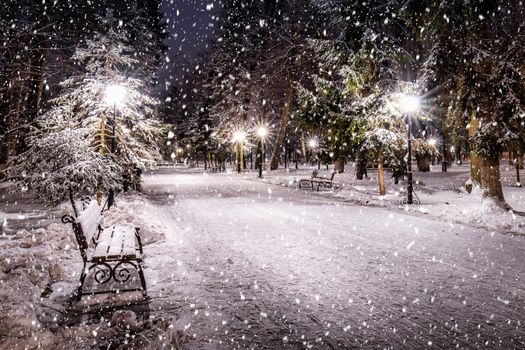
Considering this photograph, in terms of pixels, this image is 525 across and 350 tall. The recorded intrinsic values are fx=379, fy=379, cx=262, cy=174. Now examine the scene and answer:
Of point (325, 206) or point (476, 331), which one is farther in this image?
point (325, 206)

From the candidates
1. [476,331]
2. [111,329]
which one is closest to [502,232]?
[476,331]

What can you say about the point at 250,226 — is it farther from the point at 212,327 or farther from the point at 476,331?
the point at 476,331

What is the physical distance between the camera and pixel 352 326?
14.0 feet

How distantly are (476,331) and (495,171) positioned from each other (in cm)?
958

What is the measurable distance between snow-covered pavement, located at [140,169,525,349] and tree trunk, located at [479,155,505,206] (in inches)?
99.7

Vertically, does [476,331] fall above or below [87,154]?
below

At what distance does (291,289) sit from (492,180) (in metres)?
9.60

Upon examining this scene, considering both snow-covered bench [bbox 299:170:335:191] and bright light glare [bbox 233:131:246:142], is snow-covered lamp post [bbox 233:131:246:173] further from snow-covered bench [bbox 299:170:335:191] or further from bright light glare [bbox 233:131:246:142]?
snow-covered bench [bbox 299:170:335:191]

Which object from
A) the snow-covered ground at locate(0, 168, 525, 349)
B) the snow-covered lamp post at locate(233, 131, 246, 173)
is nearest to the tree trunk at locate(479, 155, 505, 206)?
the snow-covered ground at locate(0, 168, 525, 349)

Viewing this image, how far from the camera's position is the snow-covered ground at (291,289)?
13.2ft

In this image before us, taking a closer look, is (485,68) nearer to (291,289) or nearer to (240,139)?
(291,289)

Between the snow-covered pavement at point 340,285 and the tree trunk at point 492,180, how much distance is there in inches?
99.7

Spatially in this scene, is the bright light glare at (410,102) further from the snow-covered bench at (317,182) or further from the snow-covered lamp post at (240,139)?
the snow-covered lamp post at (240,139)

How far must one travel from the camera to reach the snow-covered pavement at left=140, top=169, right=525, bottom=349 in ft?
13.5
